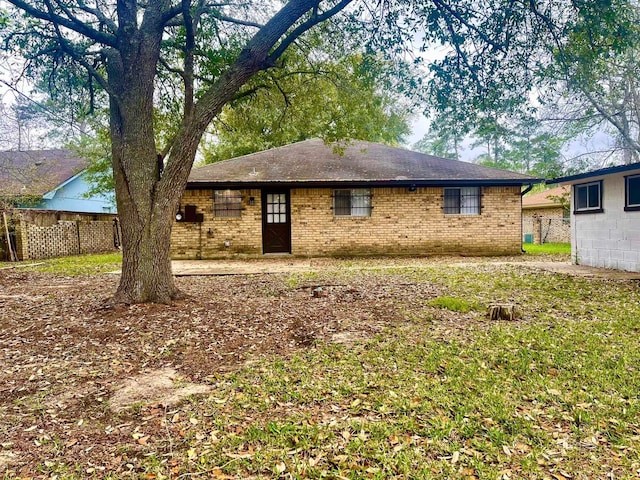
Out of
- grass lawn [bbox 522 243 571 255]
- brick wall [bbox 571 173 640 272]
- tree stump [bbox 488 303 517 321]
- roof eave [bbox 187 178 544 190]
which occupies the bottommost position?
tree stump [bbox 488 303 517 321]

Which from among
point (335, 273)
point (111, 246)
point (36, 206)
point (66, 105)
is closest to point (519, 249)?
point (335, 273)

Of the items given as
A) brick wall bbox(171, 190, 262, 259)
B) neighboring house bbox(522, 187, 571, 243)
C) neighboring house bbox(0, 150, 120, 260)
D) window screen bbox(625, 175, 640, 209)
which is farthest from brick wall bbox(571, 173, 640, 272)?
neighboring house bbox(0, 150, 120, 260)

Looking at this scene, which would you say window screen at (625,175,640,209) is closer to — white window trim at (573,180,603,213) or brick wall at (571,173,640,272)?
brick wall at (571,173,640,272)

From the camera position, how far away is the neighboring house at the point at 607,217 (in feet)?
27.2

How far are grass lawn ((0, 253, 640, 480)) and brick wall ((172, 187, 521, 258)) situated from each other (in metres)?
8.24

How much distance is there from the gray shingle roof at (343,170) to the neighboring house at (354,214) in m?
0.07

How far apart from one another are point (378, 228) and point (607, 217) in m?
6.22

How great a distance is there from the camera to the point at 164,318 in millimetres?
4969

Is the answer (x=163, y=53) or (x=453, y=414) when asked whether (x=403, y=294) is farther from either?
(x=163, y=53)

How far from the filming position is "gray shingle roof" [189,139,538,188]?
12.4 metres

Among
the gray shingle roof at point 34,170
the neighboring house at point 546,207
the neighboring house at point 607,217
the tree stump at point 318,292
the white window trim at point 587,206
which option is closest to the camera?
the tree stump at point 318,292

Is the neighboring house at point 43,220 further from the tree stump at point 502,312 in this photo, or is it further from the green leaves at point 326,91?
the tree stump at point 502,312

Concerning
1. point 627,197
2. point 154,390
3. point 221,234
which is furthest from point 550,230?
point 154,390

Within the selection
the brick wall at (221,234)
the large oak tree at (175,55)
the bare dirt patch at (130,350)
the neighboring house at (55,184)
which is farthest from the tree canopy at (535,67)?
the neighboring house at (55,184)
